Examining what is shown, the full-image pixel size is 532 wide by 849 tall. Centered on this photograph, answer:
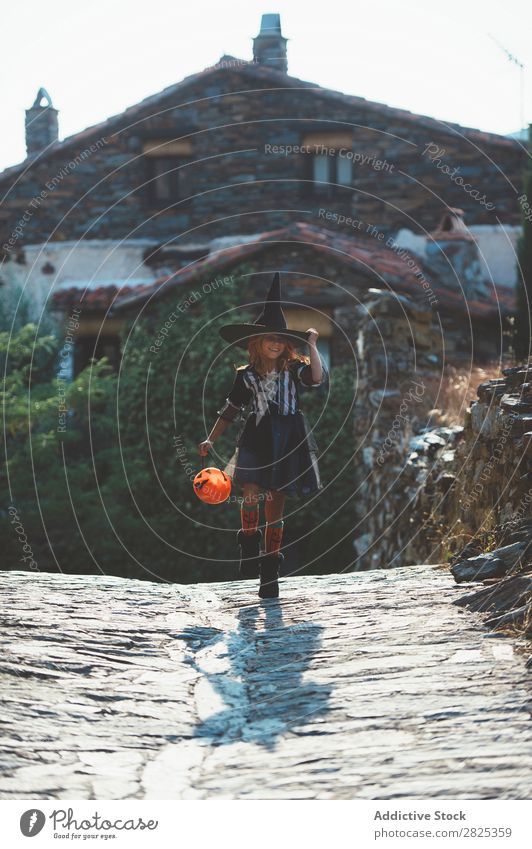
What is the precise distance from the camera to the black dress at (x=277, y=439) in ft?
20.4

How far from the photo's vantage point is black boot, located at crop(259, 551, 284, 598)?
6422mm

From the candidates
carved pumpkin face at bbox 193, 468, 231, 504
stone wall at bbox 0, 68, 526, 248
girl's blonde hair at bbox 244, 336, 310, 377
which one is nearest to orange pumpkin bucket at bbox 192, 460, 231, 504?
carved pumpkin face at bbox 193, 468, 231, 504

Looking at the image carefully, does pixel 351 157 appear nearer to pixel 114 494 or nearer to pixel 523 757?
pixel 114 494

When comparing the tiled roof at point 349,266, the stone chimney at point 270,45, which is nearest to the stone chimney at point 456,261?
the tiled roof at point 349,266

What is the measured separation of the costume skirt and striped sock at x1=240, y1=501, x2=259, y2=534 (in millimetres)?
220

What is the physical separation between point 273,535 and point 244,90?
13222mm

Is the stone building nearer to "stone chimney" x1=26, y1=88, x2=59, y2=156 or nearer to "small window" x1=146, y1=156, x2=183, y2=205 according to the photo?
"small window" x1=146, y1=156, x2=183, y2=205

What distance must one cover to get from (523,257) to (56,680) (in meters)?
10.3

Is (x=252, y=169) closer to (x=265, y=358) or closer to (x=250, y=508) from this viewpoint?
(x=265, y=358)

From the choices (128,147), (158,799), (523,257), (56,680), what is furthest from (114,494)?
(158,799)

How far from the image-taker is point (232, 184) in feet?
58.6

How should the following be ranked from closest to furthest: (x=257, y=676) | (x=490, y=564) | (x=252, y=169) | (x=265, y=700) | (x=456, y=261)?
1. (x=265, y=700)
2. (x=257, y=676)
3. (x=490, y=564)
4. (x=456, y=261)
5. (x=252, y=169)

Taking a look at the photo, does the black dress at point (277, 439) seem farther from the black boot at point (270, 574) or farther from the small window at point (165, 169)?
the small window at point (165, 169)

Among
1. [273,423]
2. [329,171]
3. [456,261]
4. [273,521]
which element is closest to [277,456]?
[273,423]
